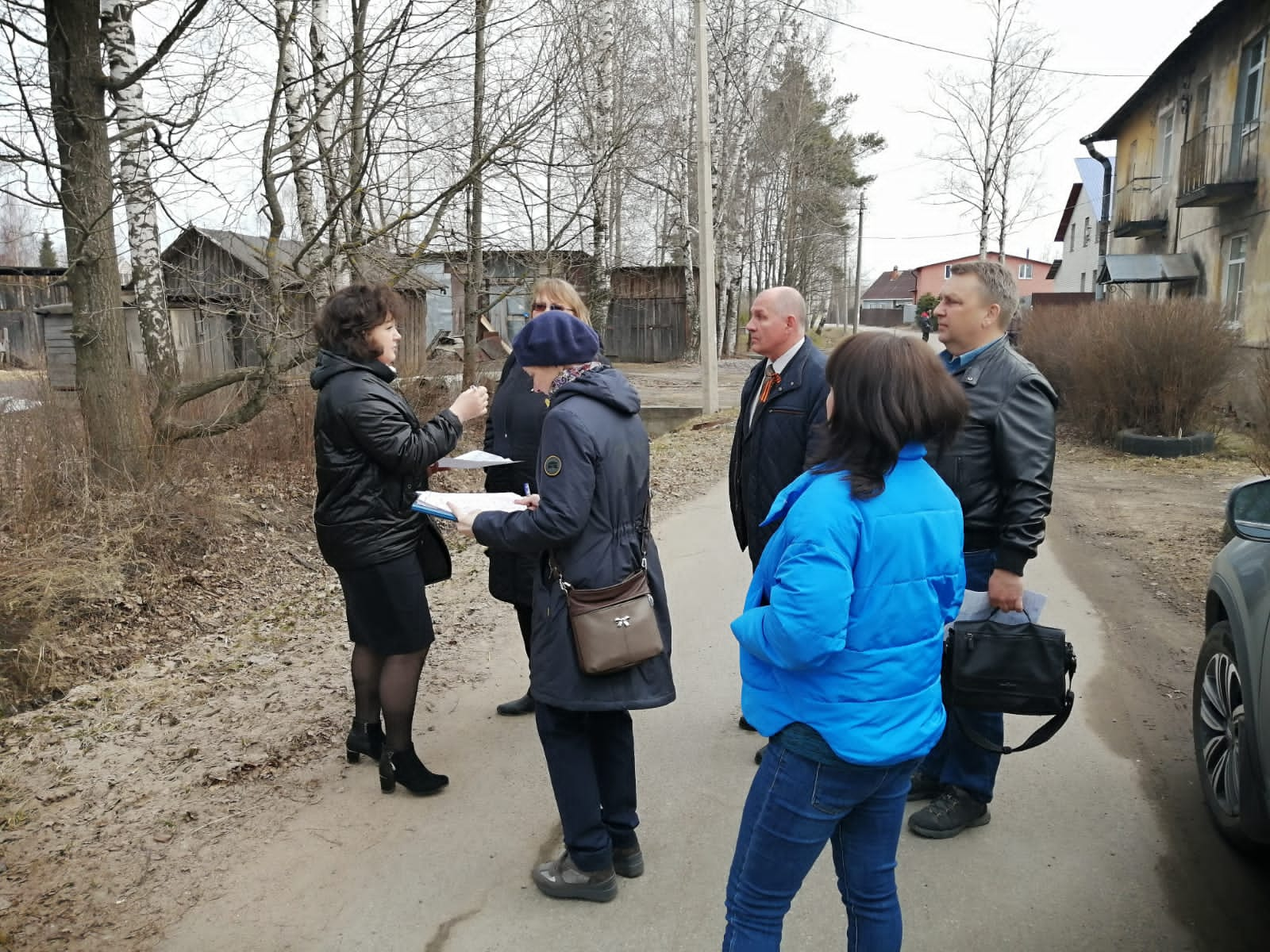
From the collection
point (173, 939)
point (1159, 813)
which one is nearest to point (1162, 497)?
point (1159, 813)

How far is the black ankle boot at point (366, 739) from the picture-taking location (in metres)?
3.70

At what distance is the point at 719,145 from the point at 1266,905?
27379 mm

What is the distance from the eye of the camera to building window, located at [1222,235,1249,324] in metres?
17.7

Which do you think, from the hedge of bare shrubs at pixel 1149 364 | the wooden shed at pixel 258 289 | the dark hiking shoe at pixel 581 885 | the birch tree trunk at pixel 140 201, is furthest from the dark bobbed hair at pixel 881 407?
the hedge of bare shrubs at pixel 1149 364

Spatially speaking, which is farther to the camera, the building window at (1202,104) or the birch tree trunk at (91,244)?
the building window at (1202,104)

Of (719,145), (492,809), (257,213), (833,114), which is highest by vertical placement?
(833,114)

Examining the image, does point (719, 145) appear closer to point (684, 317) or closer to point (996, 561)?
point (684, 317)

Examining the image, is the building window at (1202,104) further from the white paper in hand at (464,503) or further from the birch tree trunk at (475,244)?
the white paper in hand at (464,503)

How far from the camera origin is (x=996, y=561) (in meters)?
3.01

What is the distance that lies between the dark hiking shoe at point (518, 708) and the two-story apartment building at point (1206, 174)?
1266 centimetres

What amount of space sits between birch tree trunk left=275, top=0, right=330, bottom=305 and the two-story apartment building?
39.8 ft

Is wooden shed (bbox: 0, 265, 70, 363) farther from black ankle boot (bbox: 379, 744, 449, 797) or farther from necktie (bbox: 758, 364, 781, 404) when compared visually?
necktie (bbox: 758, 364, 781, 404)

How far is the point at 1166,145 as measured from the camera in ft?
74.6

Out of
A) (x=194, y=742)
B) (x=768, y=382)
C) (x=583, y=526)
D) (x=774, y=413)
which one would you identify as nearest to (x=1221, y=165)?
(x=768, y=382)
